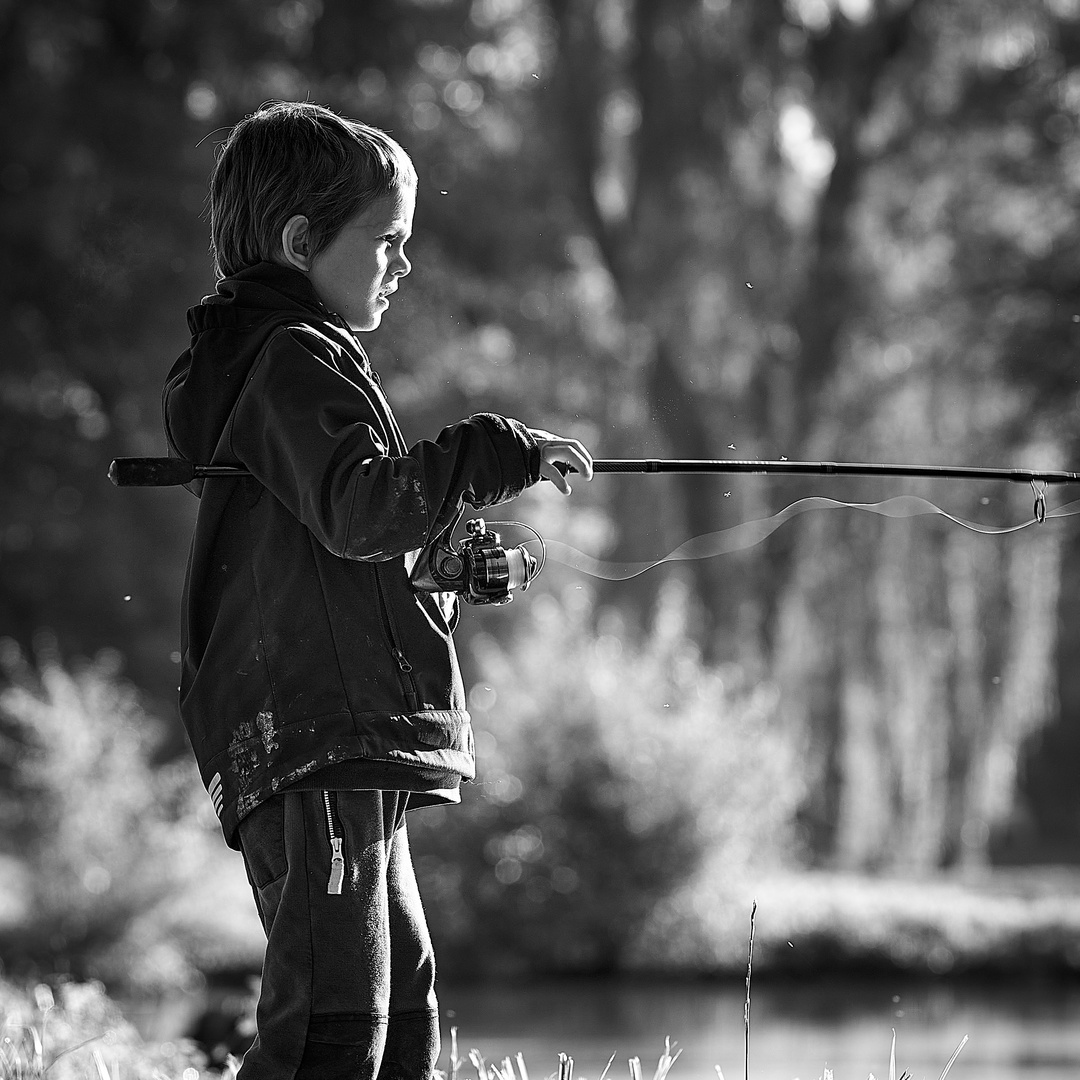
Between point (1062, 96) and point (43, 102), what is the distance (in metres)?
8.55

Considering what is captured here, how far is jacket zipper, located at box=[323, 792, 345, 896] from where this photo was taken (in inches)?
69.3

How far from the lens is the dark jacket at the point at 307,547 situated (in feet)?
5.74

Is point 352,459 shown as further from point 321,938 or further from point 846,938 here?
point 846,938

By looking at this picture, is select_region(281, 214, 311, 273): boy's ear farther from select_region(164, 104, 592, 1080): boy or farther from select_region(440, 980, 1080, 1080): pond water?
select_region(440, 980, 1080, 1080): pond water

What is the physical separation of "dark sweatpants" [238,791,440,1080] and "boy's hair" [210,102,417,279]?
71 cm

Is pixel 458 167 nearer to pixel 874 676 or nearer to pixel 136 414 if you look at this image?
pixel 136 414

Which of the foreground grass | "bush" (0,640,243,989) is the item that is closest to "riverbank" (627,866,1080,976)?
"bush" (0,640,243,989)

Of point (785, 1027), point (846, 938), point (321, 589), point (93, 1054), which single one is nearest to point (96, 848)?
point (785, 1027)

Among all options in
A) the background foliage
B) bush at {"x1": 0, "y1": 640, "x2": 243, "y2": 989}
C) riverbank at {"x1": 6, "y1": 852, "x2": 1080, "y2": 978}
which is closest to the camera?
bush at {"x1": 0, "y1": 640, "x2": 243, "y2": 989}

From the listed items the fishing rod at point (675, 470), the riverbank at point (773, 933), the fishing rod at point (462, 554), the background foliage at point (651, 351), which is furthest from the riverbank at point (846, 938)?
the fishing rod at point (462, 554)

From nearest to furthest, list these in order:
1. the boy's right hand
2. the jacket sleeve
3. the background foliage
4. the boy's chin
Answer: the jacket sleeve, the boy's right hand, the boy's chin, the background foliage

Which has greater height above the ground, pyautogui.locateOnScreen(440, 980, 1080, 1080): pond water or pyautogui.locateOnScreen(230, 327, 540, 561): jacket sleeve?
pyautogui.locateOnScreen(440, 980, 1080, 1080): pond water

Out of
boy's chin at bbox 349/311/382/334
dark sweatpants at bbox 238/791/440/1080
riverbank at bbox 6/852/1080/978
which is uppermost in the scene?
riverbank at bbox 6/852/1080/978

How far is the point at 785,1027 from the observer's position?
7555 mm
